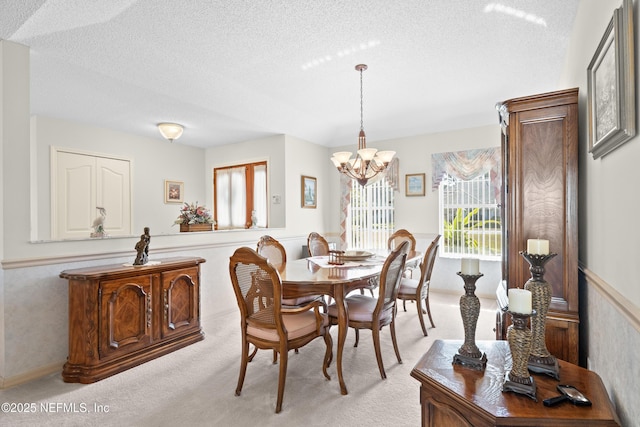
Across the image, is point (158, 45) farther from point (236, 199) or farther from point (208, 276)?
point (236, 199)

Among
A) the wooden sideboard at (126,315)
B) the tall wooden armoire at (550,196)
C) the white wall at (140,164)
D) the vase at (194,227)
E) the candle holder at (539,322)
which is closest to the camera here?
the candle holder at (539,322)

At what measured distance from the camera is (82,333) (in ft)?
8.45

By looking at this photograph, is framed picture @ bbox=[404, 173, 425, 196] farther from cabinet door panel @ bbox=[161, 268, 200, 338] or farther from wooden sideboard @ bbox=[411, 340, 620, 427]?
wooden sideboard @ bbox=[411, 340, 620, 427]

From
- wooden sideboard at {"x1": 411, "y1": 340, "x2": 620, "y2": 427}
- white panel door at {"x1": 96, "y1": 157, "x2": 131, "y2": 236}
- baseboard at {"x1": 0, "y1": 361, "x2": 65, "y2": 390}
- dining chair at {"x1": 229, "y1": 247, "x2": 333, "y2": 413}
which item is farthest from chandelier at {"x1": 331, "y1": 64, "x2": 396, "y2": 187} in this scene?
white panel door at {"x1": 96, "y1": 157, "x2": 131, "y2": 236}

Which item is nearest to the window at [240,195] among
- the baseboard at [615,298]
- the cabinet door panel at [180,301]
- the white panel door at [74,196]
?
the white panel door at [74,196]

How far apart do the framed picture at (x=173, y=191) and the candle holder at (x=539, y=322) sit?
5562mm

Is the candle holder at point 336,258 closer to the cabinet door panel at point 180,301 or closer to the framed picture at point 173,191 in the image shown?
the cabinet door panel at point 180,301

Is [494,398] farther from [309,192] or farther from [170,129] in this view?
[170,129]

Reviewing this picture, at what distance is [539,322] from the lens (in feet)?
5.07

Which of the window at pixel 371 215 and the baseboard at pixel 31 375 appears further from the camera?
the window at pixel 371 215

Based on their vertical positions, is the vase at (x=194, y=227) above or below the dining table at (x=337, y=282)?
above

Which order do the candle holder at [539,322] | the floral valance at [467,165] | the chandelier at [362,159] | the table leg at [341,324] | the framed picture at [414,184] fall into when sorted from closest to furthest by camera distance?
the candle holder at [539,322] < the table leg at [341,324] < the chandelier at [362,159] < the floral valance at [467,165] < the framed picture at [414,184]

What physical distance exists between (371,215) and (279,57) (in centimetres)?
326

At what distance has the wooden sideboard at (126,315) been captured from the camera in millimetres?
2566
